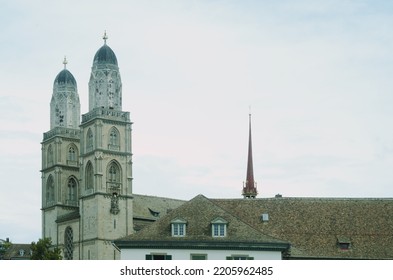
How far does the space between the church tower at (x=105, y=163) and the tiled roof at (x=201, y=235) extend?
7559 centimetres

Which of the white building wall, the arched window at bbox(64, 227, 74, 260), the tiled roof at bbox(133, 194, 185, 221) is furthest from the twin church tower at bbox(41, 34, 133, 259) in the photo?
the white building wall

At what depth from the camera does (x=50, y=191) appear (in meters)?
162

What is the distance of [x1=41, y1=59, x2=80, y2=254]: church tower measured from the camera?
159375 mm

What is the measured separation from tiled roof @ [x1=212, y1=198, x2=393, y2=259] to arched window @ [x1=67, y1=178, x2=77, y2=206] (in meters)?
84.7

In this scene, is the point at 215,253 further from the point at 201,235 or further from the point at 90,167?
the point at 90,167

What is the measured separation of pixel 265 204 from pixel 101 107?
78908mm

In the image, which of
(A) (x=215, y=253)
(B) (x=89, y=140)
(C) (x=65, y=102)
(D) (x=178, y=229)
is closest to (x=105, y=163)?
(B) (x=89, y=140)

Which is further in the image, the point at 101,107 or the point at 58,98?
the point at 58,98

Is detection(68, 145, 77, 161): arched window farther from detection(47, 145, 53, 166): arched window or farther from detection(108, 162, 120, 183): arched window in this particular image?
detection(108, 162, 120, 183): arched window

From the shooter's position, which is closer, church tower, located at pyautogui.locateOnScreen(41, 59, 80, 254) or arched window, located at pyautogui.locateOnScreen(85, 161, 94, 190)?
arched window, located at pyautogui.locateOnScreen(85, 161, 94, 190)

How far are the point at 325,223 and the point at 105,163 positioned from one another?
80023 millimetres

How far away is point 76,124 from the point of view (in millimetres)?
165750
